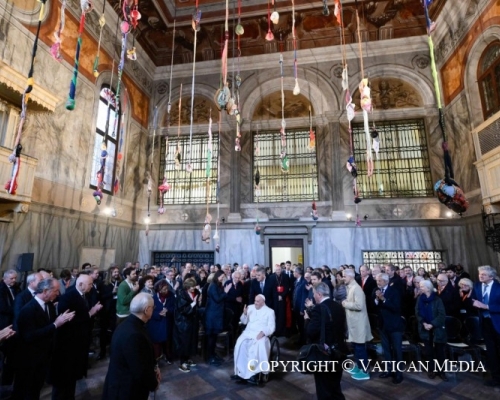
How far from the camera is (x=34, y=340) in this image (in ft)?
10.1

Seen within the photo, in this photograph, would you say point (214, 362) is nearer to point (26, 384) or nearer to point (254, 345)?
point (254, 345)

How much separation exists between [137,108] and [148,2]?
431 centimetres

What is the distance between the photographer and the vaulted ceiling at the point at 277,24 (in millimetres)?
12000

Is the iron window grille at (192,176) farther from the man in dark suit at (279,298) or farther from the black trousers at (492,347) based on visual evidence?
the black trousers at (492,347)

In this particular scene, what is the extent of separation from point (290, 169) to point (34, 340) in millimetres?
11203

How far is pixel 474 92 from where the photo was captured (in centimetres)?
996

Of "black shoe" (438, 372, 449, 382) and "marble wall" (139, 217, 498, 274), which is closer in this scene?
"black shoe" (438, 372, 449, 382)

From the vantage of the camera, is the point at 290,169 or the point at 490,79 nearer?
the point at 490,79

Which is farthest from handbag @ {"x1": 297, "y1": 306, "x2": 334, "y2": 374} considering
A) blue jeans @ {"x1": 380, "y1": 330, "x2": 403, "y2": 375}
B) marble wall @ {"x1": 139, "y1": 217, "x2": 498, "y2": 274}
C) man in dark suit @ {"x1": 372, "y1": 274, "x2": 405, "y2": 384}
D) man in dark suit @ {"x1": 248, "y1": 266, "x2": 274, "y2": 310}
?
marble wall @ {"x1": 139, "y1": 217, "x2": 498, "y2": 274}

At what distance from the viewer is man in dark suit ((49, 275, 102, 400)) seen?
3195mm

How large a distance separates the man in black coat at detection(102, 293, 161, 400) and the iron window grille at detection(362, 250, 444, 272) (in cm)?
1022

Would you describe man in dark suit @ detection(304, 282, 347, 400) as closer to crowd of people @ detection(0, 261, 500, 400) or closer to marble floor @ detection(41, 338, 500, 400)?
crowd of people @ detection(0, 261, 500, 400)

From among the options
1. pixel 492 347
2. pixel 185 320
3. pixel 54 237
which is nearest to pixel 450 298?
pixel 492 347

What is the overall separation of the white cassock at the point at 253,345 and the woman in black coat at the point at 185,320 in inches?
40.5
